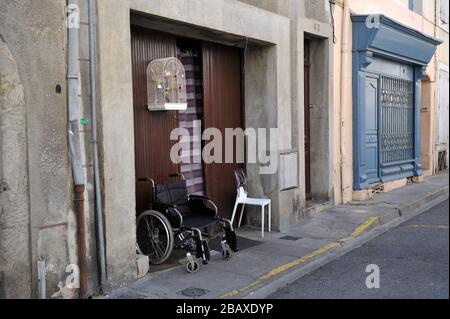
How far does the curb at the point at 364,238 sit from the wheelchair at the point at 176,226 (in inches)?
30.9

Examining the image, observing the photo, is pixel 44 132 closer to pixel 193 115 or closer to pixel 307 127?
pixel 193 115

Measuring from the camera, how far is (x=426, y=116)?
1450 centimetres

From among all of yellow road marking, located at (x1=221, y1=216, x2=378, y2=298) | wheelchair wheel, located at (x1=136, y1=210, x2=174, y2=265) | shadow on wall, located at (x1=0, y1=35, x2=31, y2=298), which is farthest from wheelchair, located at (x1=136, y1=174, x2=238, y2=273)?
shadow on wall, located at (x1=0, y1=35, x2=31, y2=298)

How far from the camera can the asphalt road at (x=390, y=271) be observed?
4.96m

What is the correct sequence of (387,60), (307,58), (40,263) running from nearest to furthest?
(40,263) < (307,58) < (387,60)

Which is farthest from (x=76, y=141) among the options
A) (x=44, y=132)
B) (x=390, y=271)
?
(x=390, y=271)

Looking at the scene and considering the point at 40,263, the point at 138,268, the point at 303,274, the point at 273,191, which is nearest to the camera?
the point at 40,263

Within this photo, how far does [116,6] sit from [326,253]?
3913 mm

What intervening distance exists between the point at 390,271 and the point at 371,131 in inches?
224

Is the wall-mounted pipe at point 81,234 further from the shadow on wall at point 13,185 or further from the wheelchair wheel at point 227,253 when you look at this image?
the wheelchair wheel at point 227,253

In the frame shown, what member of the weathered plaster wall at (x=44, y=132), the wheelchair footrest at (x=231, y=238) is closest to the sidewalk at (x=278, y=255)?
the wheelchair footrest at (x=231, y=238)

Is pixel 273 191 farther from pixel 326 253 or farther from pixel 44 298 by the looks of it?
pixel 44 298

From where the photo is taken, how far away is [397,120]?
12.2 metres
